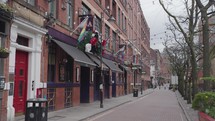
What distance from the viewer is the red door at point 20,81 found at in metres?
12.9

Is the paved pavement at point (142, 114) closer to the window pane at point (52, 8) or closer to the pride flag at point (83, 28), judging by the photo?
the pride flag at point (83, 28)

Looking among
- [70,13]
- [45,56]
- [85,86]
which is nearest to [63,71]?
[45,56]

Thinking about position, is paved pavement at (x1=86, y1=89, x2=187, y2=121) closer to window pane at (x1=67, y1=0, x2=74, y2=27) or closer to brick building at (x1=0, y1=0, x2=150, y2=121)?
brick building at (x1=0, y1=0, x2=150, y2=121)

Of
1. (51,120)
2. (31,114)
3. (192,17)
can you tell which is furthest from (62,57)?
(192,17)

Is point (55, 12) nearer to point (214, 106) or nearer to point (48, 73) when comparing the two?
point (48, 73)

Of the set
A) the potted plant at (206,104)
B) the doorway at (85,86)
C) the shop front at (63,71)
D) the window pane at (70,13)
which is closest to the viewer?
the potted plant at (206,104)

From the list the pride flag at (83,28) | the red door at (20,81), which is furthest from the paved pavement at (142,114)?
the pride flag at (83,28)

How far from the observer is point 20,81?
13.2m

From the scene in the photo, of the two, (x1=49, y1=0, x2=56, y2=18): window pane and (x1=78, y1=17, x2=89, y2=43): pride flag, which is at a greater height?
(x1=49, y1=0, x2=56, y2=18): window pane

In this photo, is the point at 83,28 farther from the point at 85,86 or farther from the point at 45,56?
the point at 85,86

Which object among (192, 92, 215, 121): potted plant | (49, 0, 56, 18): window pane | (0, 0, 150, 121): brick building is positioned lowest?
(192, 92, 215, 121): potted plant

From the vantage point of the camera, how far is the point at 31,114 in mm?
8445

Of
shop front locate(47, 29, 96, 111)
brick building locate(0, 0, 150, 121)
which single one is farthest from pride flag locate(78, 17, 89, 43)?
shop front locate(47, 29, 96, 111)

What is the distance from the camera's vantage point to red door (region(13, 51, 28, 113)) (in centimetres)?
1285
